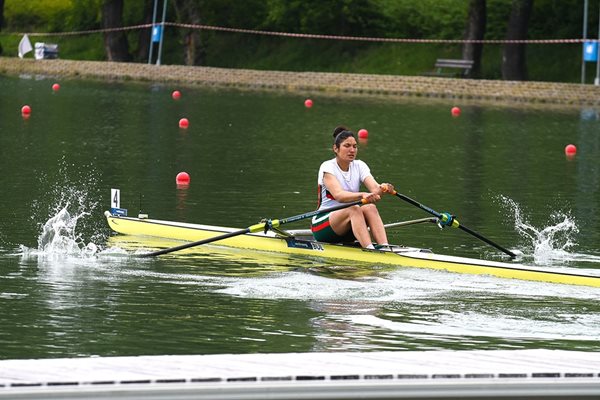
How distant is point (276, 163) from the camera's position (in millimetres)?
23391

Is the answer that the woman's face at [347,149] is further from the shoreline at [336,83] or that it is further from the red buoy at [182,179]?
the shoreline at [336,83]

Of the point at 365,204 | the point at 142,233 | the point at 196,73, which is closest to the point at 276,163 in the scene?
the point at 142,233

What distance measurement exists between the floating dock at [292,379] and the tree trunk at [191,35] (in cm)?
4402

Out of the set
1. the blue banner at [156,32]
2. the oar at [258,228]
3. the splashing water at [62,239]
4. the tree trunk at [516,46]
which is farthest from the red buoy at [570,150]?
the blue banner at [156,32]

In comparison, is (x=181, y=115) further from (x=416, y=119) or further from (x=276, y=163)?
(x=276, y=163)

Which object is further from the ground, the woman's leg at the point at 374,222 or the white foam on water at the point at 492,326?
the woman's leg at the point at 374,222

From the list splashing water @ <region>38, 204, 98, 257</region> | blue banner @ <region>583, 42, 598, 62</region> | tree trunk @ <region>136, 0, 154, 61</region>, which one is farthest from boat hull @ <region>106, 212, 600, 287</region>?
tree trunk @ <region>136, 0, 154, 61</region>

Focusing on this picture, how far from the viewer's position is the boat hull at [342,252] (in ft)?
42.0

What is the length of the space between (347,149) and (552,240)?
3339 mm

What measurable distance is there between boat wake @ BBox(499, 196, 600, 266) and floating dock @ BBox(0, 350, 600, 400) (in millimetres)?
6551

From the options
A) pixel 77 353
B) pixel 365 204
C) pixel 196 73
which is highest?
pixel 196 73

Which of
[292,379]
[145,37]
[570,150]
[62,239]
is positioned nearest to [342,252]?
[62,239]

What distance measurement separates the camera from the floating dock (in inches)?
290

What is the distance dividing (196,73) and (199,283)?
36.3 m
